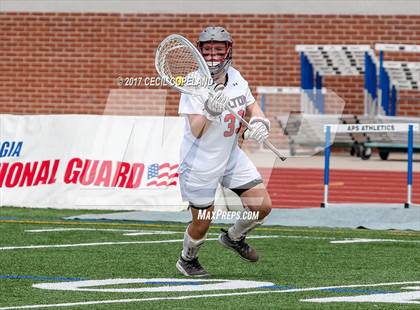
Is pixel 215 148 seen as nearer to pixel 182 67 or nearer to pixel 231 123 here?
pixel 231 123

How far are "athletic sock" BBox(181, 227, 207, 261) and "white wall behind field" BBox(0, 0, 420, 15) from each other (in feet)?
55.5

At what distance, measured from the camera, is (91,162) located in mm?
17812

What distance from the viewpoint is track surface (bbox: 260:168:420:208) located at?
19828mm

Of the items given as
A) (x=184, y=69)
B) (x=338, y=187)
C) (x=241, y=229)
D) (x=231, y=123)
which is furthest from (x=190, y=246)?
(x=338, y=187)

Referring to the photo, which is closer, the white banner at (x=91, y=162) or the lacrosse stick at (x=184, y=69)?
the lacrosse stick at (x=184, y=69)

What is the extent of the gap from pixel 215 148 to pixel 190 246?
74 cm

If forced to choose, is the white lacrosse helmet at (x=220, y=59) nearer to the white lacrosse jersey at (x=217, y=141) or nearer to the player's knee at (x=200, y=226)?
the white lacrosse jersey at (x=217, y=141)

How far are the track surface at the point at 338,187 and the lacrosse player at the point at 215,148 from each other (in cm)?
794

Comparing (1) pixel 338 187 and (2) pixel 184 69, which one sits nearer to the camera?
(2) pixel 184 69

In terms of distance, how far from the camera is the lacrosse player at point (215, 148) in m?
10.7

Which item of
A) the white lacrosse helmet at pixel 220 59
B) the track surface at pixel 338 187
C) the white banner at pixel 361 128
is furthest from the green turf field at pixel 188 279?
the track surface at pixel 338 187

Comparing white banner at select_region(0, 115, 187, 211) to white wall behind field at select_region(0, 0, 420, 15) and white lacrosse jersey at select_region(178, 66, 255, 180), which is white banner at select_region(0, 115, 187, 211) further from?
white wall behind field at select_region(0, 0, 420, 15)

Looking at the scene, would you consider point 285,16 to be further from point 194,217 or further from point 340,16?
point 194,217

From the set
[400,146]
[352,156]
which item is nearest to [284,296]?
[400,146]
